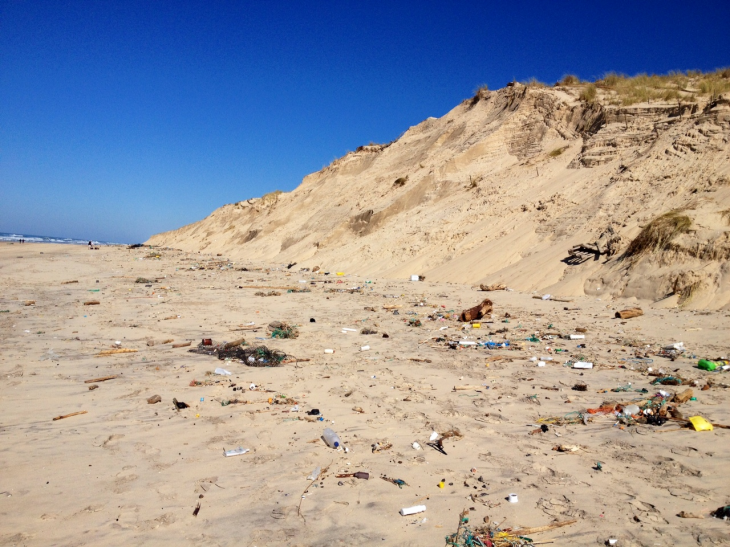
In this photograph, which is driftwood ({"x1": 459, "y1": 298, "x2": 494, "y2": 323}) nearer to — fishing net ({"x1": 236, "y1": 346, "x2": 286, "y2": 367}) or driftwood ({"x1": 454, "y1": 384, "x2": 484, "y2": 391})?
driftwood ({"x1": 454, "y1": 384, "x2": 484, "y2": 391})

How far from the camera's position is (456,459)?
3227 millimetres

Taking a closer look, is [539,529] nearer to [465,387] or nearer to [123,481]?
[465,387]

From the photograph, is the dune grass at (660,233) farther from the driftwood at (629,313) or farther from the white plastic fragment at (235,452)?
the white plastic fragment at (235,452)

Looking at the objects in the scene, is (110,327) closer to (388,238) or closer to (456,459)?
(456,459)

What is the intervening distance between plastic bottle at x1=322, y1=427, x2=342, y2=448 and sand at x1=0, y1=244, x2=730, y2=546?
5cm

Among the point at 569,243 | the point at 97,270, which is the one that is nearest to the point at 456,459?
the point at 569,243

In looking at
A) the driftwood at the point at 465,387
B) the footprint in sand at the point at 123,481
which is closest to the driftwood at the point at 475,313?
the driftwood at the point at 465,387

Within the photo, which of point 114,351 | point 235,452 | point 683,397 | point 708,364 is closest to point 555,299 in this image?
point 708,364

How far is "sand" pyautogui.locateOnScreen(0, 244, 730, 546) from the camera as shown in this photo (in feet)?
8.27

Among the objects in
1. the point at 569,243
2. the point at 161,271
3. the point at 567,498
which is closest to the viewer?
the point at 567,498

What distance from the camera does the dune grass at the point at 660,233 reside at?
8820 mm

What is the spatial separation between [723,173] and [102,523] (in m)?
12.7

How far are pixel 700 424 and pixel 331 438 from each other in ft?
9.19

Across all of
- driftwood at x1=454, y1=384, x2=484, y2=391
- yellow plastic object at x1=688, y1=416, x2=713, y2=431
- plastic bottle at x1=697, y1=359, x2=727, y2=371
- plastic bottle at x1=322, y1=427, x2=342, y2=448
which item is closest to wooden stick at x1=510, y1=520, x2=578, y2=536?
plastic bottle at x1=322, y1=427, x2=342, y2=448
